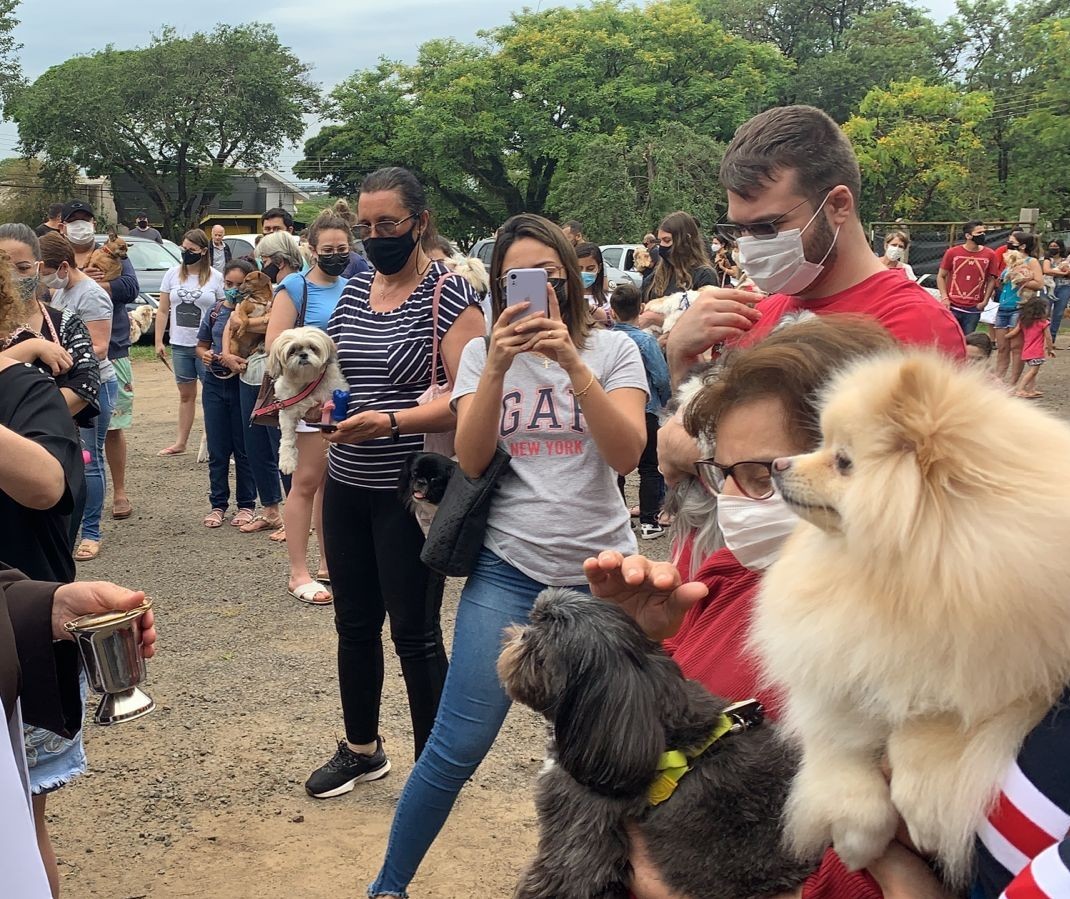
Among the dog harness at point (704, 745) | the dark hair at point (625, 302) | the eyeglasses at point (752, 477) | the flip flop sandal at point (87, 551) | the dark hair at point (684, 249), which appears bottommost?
the flip flop sandal at point (87, 551)

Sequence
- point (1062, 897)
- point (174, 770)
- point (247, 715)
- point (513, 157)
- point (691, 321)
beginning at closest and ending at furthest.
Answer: point (1062, 897), point (691, 321), point (174, 770), point (247, 715), point (513, 157)

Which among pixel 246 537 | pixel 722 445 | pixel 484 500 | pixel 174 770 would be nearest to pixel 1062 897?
pixel 722 445

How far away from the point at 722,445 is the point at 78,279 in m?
6.31

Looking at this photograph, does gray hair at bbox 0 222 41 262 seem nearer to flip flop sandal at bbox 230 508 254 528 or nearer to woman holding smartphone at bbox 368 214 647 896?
flip flop sandal at bbox 230 508 254 528

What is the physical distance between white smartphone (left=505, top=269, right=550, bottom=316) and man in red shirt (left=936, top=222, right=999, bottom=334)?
12533 millimetres

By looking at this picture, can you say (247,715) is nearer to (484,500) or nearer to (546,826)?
(484,500)

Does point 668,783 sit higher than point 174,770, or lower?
higher

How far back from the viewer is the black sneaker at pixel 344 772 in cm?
382

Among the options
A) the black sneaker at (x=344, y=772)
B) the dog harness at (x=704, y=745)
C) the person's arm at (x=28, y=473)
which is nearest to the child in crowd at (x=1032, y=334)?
the black sneaker at (x=344, y=772)

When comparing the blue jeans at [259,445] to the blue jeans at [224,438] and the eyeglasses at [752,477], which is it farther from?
the eyeglasses at [752,477]

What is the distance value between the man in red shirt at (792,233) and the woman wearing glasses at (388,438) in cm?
124

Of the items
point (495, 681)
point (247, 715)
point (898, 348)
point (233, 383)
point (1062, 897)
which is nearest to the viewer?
point (1062, 897)

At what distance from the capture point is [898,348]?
5.24ft

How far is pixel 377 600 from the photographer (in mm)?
3670
